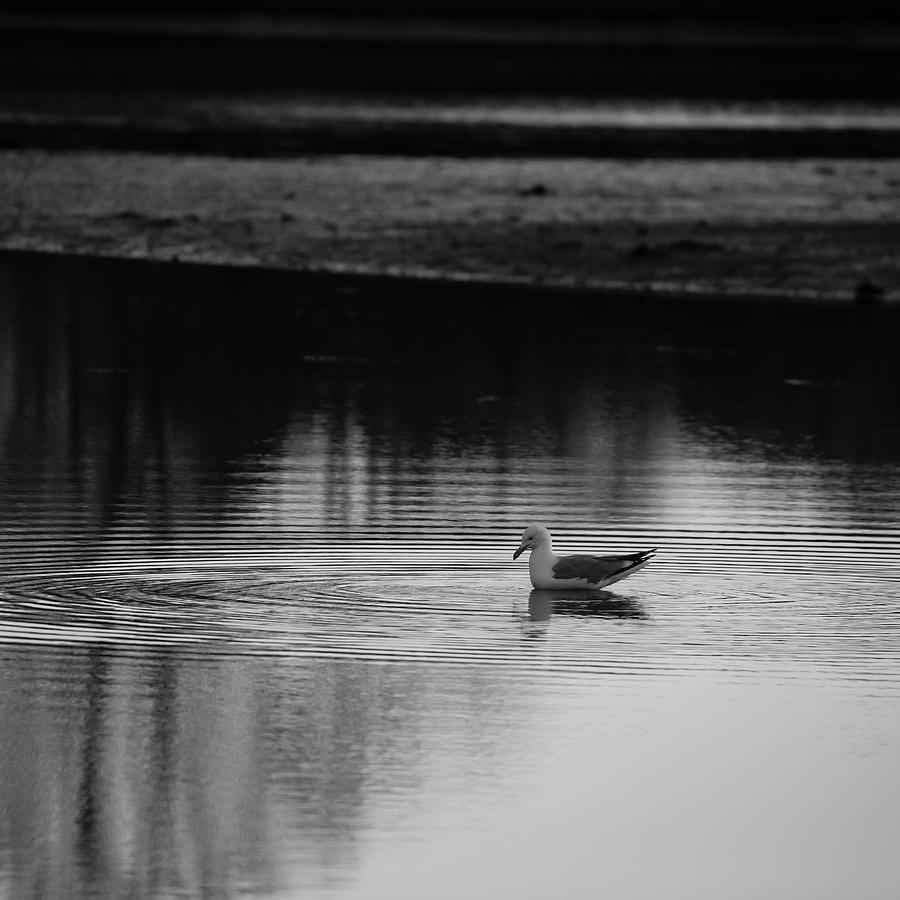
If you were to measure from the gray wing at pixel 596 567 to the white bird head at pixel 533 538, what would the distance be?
0.43 feet

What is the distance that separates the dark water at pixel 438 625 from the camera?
28.9ft

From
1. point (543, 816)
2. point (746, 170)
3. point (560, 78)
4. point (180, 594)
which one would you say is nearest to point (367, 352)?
point (180, 594)

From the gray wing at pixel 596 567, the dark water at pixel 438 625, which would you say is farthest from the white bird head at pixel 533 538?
the dark water at pixel 438 625

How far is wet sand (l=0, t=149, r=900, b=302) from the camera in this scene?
27875 mm

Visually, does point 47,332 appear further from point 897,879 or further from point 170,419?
point 897,879

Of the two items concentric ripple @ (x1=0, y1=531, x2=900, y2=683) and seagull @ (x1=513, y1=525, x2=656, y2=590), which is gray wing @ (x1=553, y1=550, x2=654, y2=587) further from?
concentric ripple @ (x1=0, y1=531, x2=900, y2=683)

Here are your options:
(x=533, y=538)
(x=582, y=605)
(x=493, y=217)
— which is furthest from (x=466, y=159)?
(x=582, y=605)

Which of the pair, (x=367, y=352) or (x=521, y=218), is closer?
(x=367, y=352)

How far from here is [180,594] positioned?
1243 centimetres

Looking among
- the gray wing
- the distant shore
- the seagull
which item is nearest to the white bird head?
the seagull

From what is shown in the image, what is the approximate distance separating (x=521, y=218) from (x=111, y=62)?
31.8 m

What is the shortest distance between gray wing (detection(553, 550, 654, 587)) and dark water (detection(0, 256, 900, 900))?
134 mm

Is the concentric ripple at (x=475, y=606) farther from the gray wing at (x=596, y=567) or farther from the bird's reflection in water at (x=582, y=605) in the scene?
the gray wing at (x=596, y=567)

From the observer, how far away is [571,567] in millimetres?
12773
